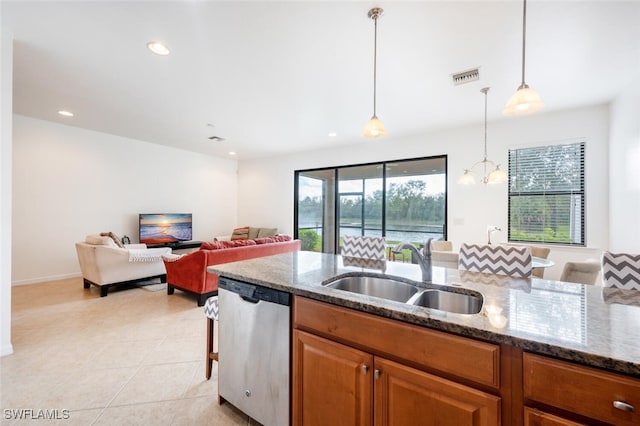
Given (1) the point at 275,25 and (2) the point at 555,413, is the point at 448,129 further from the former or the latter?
(2) the point at 555,413

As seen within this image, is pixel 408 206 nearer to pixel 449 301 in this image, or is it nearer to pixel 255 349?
pixel 449 301

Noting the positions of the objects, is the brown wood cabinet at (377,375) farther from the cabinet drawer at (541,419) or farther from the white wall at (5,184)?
the white wall at (5,184)

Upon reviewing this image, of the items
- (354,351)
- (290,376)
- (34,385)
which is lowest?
(34,385)

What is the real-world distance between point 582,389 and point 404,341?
52 centimetres

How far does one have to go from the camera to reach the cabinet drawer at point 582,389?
719 millimetres

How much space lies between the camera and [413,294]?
1517mm

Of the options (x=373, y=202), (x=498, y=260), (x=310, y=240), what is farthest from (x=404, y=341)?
(x=310, y=240)

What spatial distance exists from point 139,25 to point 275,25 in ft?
3.73

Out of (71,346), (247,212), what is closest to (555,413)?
(71,346)

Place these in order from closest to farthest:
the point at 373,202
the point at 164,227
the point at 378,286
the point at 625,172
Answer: the point at 378,286, the point at 625,172, the point at 373,202, the point at 164,227

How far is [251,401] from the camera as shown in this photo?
5.20 feet

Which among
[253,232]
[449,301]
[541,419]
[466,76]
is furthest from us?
[253,232]

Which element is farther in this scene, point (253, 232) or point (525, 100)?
point (253, 232)

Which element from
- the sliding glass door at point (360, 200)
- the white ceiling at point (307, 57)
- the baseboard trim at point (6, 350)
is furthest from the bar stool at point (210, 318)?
the sliding glass door at point (360, 200)
